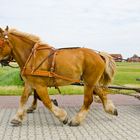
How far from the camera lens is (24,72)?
26.6 feet

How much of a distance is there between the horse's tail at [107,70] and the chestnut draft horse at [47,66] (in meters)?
0.36

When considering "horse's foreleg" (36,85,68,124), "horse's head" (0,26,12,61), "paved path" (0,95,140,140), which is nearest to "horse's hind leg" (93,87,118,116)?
"paved path" (0,95,140,140)

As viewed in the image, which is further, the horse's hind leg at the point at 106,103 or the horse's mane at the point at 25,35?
the horse's hind leg at the point at 106,103

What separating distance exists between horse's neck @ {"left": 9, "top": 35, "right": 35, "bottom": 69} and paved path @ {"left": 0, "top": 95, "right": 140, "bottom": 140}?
49.2 inches

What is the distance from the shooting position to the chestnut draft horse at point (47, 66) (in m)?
8.05

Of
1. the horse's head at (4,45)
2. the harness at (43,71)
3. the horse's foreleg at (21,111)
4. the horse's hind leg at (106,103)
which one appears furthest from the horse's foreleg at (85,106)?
the horse's head at (4,45)

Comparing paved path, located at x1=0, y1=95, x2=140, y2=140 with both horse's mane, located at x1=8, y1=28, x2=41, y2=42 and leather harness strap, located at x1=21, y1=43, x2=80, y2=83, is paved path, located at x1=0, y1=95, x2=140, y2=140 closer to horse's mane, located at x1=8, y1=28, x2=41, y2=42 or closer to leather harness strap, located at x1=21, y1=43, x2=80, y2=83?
leather harness strap, located at x1=21, y1=43, x2=80, y2=83

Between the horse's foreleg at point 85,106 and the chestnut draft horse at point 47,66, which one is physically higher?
the chestnut draft horse at point 47,66

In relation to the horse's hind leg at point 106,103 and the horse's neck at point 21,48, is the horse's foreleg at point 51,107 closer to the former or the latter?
the horse's neck at point 21,48

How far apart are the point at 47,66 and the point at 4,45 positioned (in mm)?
888

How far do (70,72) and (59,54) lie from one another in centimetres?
40

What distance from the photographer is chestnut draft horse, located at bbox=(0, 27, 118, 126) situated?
26.4 ft

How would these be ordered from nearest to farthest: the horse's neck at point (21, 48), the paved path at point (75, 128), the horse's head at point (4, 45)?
1. the paved path at point (75, 128)
2. the horse's head at point (4, 45)
3. the horse's neck at point (21, 48)

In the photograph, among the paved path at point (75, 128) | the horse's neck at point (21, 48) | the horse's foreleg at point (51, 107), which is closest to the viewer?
the paved path at point (75, 128)
